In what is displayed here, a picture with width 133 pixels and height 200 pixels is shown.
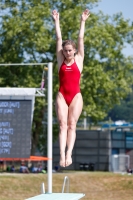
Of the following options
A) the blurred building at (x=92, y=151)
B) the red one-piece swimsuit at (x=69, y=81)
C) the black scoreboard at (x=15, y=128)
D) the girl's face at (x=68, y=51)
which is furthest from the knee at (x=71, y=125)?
the blurred building at (x=92, y=151)

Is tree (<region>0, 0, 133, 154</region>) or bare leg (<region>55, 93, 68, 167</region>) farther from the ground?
tree (<region>0, 0, 133, 154</region>)

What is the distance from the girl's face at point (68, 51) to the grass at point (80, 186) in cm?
1548

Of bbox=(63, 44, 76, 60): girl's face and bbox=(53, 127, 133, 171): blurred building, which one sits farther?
bbox=(53, 127, 133, 171): blurred building

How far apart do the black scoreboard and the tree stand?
859 inches

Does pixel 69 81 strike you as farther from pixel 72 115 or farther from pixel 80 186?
pixel 80 186

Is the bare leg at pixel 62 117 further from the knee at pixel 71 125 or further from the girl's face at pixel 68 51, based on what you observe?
the girl's face at pixel 68 51

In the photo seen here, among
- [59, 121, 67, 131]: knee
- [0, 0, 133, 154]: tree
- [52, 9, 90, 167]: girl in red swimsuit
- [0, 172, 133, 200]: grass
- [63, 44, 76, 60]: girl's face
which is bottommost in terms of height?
[0, 172, 133, 200]: grass

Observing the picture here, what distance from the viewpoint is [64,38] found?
44531mm

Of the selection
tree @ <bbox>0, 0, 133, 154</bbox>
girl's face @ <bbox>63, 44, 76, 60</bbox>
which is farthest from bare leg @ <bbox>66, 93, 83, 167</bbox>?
tree @ <bbox>0, 0, 133, 154</bbox>

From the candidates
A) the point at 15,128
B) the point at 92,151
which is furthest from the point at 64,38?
the point at 15,128

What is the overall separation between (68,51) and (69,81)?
1.48 feet

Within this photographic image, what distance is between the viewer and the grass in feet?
89.9

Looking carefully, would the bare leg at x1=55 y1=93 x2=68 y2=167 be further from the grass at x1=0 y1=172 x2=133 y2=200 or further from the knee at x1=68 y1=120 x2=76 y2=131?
the grass at x1=0 y1=172 x2=133 y2=200

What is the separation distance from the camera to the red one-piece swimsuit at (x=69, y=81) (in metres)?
10.5
